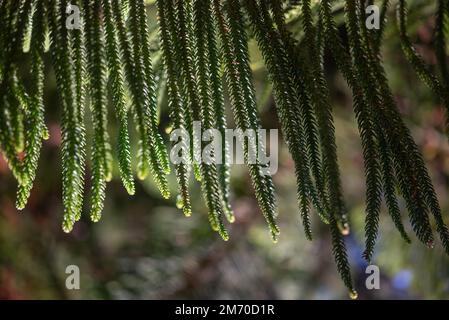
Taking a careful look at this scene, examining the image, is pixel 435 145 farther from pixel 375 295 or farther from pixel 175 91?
pixel 175 91

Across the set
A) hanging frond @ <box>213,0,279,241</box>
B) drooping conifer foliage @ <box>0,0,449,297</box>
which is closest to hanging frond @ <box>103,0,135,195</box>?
drooping conifer foliage @ <box>0,0,449,297</box>

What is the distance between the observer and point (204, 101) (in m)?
0.79

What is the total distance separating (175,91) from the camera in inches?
31.1

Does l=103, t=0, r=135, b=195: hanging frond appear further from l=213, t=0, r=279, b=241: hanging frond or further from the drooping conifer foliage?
l=213, t=0, r=279, b=241: hanging frond

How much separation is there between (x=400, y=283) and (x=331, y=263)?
1.86 ft

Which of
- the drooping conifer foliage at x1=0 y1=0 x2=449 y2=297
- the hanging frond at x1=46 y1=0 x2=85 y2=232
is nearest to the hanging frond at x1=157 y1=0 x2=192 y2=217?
the drooping conifer foliage at x1=0 y1=0 x2=449 y2=297

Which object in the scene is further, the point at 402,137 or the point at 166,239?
the point at 166,239

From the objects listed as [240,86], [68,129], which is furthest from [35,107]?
[240,86]

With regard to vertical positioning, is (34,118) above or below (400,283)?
above

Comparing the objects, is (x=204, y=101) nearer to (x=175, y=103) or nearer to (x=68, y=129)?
(x=175, y=103)

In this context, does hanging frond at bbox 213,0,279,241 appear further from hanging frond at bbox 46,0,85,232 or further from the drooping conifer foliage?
hanging frond at bbox 46,0,85,232

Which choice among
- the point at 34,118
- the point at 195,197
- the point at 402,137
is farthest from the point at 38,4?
the point at 195,197

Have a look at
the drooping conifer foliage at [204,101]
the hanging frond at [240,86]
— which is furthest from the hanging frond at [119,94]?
the hanging frond at [240,86]

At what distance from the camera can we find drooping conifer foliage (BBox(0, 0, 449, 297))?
0.74 meters
